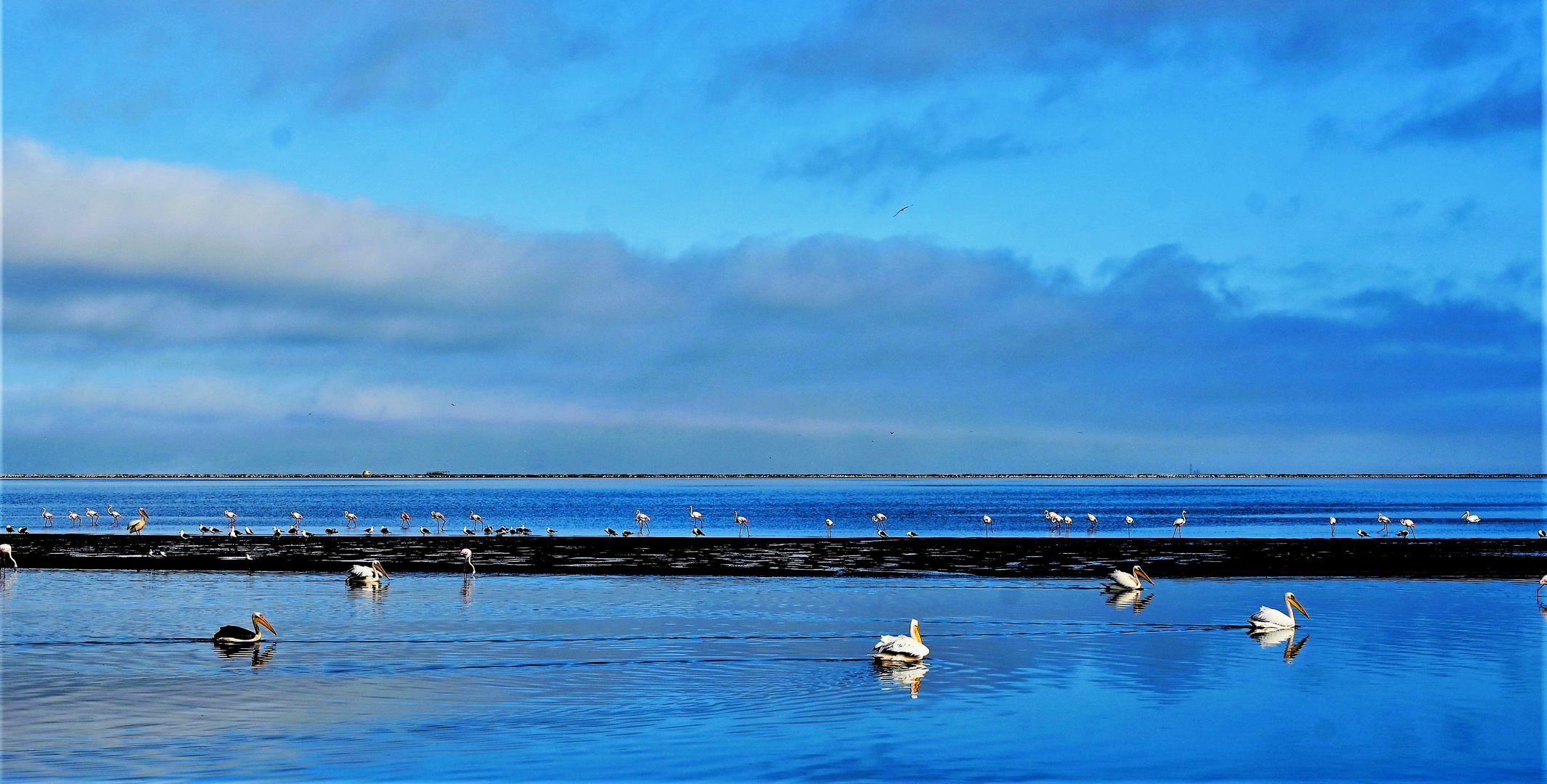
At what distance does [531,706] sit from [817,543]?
1472 inches

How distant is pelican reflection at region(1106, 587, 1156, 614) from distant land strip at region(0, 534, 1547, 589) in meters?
5.41

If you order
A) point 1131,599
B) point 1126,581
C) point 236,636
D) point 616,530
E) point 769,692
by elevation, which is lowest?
point 769,692

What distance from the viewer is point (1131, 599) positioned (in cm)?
3216

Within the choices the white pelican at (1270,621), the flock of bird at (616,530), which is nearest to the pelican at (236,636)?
the white pelican at (1270,621)

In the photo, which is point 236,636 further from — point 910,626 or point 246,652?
point 910,626

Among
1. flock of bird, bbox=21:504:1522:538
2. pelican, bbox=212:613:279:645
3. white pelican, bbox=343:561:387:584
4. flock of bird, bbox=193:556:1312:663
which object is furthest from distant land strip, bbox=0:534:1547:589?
pelican, bbox=212:613:279:645

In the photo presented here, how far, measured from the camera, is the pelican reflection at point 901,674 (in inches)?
765

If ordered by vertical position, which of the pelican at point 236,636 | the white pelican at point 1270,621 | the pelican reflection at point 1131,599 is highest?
the white pelican at point 1270,621

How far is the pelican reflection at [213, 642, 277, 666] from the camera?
2197cm

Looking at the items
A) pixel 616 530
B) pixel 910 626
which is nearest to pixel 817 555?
pixel 910 626

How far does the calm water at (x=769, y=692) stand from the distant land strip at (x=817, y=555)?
956cm

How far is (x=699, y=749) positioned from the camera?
50.3 ft

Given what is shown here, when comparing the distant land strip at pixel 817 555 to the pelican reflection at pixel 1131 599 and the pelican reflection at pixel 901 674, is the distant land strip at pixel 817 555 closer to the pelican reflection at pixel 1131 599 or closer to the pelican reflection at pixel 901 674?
the pelican reflection at pixel 1131 599

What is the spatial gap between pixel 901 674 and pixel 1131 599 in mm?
13481
